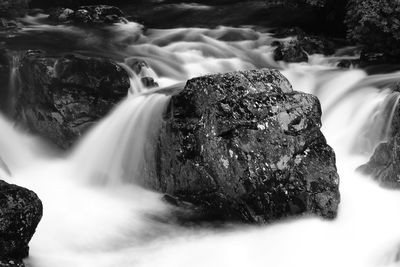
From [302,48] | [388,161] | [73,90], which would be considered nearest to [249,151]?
[388,161]

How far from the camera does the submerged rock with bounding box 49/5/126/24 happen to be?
57.2 ft

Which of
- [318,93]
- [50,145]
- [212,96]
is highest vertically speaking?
[212,96]

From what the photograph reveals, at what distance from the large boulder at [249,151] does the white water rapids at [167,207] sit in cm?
38

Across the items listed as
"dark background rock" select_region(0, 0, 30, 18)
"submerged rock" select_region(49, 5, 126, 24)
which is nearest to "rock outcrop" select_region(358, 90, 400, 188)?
"submerged rock" select_region(49, 5, 126, 24)

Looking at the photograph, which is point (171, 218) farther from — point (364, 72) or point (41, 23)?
point (41, 23)

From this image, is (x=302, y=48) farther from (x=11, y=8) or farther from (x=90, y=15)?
(x=11, y=8)

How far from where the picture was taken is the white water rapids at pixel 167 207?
24.7 feet

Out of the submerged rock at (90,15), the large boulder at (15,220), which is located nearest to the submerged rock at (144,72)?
the submerged rock at (90,15)

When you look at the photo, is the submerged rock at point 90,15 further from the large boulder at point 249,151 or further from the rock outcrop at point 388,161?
the rock outcrop at point 388,161

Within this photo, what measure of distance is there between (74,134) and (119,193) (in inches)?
85.7

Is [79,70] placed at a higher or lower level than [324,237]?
higher

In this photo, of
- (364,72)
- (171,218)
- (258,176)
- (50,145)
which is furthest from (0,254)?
(364,72)

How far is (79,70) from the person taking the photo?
36.6 ft

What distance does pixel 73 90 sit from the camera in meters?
11.2
